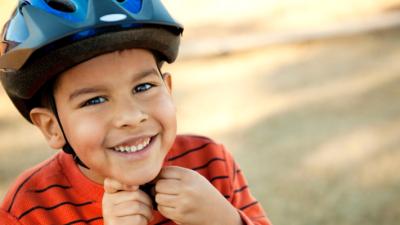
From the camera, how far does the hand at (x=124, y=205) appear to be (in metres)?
1.83

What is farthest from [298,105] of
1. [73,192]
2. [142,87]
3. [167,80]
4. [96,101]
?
[96,101]

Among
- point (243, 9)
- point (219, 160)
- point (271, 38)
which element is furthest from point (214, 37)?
point (219, 160)

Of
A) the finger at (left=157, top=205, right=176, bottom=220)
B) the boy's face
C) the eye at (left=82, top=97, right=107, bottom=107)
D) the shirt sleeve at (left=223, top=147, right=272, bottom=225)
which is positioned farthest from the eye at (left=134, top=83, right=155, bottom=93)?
the shirt sleeve at (left=223, top=147, right=272, bottom=225)

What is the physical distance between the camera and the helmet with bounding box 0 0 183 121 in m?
1.81

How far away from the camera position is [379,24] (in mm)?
7406

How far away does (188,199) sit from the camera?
6.25 ft

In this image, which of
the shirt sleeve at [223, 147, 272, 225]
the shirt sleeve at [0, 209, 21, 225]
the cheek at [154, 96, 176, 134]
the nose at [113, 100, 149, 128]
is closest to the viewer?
the nose at [113, 100, 149, 128]

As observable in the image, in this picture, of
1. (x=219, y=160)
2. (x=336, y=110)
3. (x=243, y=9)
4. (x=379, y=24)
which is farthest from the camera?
(x=243, y=9)

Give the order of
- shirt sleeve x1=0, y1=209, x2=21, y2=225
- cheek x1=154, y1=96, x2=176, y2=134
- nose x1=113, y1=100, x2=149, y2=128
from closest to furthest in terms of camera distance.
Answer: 1. nose x1=113, y1=100, x2=149, y2=128
2. cheek x1=154, y1=96, x2=176, y2=134
3. shirt sleeve x1=0, y1=209, x2=21, y2=225

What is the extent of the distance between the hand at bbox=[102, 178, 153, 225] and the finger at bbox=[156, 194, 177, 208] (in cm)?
4

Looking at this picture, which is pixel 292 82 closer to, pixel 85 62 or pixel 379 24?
pixel 379 24

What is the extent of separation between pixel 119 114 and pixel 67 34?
308mm

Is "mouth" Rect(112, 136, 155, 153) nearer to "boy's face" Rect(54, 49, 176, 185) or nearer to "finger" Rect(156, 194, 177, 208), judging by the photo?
"boy's face" Rect(54, 49, 176, 185)

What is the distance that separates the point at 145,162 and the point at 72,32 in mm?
476
